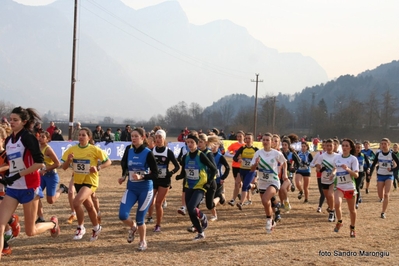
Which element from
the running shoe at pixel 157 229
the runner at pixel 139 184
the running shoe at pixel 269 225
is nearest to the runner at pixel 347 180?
the running shoe at pixel 269 225

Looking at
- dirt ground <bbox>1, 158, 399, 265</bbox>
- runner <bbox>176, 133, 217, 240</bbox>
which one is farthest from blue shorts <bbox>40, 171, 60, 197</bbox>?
runner <bbox>176, 133, 217, 240</bbox>

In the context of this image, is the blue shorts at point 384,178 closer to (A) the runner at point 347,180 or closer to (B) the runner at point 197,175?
(A) the runner at point 347,180

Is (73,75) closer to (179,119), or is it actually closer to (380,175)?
(380,175)

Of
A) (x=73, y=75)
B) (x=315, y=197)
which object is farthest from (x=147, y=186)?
(x=73, y=75)

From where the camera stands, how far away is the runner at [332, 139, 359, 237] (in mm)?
9234

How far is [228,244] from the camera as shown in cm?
841

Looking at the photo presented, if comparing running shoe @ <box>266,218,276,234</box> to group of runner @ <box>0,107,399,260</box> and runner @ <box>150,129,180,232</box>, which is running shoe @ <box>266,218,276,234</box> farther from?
runner @ <box>150,129,180,232</box>

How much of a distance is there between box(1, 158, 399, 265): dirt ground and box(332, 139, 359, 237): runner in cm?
58

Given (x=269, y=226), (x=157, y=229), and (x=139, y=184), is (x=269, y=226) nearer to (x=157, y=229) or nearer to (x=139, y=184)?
(x=157, y=229)

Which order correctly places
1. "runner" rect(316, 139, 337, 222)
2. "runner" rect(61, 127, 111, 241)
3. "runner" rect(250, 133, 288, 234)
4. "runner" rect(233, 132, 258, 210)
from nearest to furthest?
"runner" rect(61, 127, 111, 241), "runner" rect(250, 133, 288, 234), "runner" rect(316, 139, 337, 222), "runner" rect(233, 132, 258, 210)

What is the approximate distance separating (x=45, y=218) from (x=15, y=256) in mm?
3191

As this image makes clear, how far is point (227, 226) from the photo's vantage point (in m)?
10.1

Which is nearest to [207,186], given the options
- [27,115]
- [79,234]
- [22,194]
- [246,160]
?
[79,234]

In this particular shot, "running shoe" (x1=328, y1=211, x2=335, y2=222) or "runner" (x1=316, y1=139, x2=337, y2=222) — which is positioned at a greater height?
"runner" (x1=316, y1=139, x2=337, y2=222)
